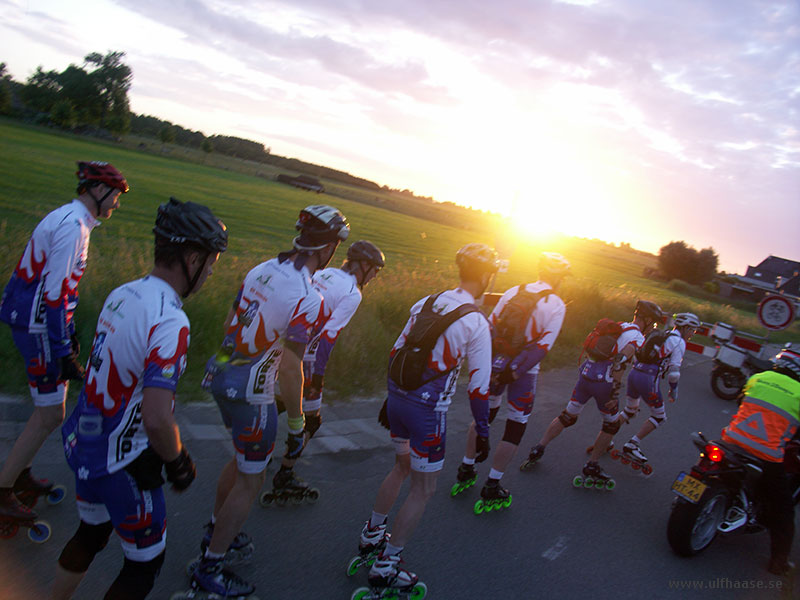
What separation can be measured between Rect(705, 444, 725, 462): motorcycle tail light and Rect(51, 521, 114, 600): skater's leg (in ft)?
15.6

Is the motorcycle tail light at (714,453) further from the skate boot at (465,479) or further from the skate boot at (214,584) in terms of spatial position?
the skate boot at (214,584)

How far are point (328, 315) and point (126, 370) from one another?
7.79 ft

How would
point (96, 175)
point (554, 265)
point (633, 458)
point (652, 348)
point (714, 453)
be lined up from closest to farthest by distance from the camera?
1. point (96, 175)
2. point (714, 453)
3. point (554, 265)
4. point (652, 348)
5. point (633, 458)

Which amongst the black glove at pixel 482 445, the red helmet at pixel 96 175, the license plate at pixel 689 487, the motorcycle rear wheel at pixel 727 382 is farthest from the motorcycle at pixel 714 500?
the motorcycle rear wheel at pixel 727 382

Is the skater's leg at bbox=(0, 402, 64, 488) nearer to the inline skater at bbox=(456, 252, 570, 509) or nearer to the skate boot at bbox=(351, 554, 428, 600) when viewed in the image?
the skate boot at bbox=(351, 554, 428, 600)

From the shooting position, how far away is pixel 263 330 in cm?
308

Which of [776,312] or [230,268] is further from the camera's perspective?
[776,312]

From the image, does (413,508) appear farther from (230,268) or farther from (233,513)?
(230,268)

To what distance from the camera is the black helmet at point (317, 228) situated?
131 inches

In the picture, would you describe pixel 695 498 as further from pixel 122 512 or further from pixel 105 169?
pixel 105 169

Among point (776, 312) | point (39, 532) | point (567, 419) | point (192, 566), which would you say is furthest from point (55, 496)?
point (776, 312)

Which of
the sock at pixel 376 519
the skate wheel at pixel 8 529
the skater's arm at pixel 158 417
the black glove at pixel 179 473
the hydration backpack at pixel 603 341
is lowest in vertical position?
the skate wheel at pixel 8 529

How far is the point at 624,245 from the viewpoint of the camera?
12562 cm

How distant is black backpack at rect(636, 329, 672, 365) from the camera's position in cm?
641
